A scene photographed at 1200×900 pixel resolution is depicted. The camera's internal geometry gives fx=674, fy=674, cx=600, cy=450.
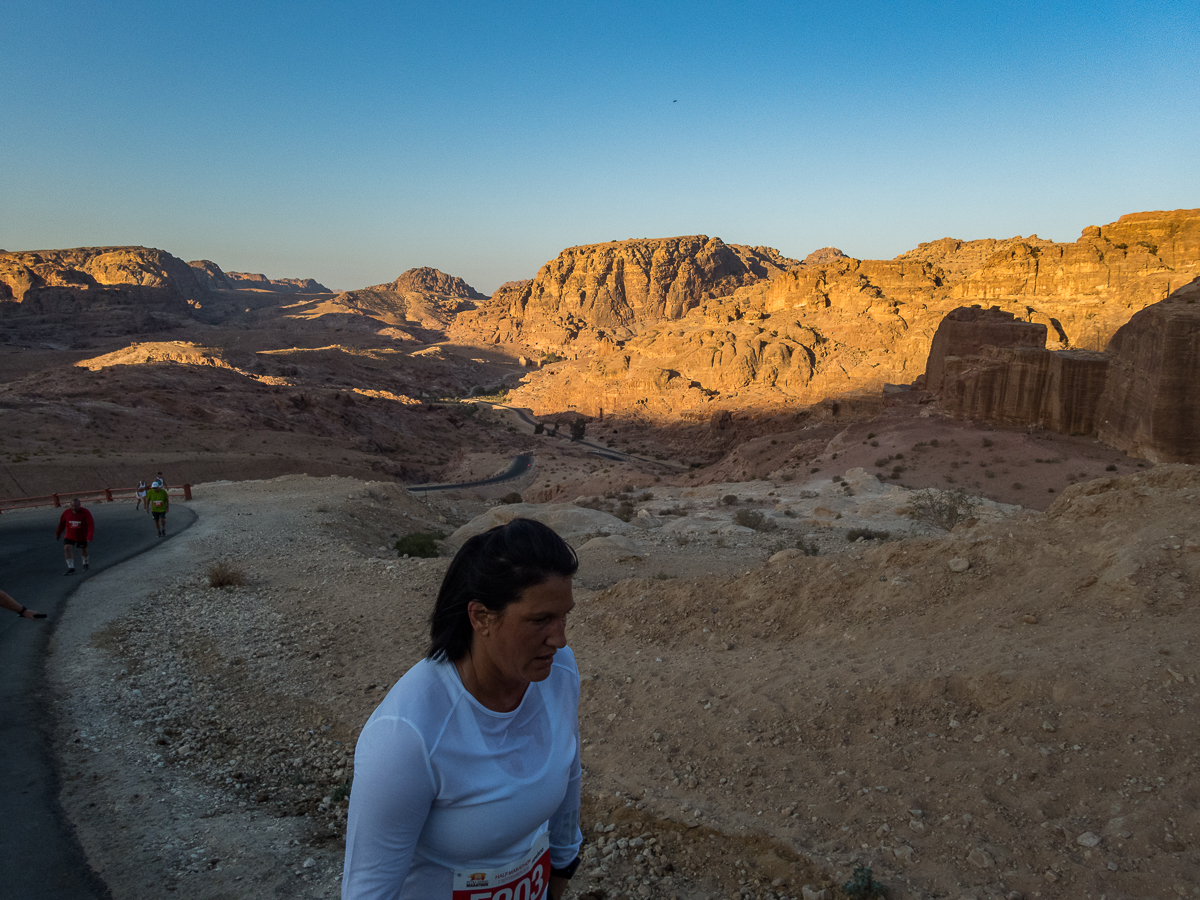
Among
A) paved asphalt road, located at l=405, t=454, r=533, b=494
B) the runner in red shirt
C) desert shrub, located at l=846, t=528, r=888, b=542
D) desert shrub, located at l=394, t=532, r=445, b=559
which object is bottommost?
paved asphalt road, located at l=405, t=454, r=533, b=494

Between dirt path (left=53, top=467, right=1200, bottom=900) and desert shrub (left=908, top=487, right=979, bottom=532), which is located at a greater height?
dirt path (left=53, top=467, right=1200, bottom=900)

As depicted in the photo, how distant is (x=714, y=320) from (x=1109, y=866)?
241 feet

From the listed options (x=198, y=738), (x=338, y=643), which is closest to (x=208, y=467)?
(x=338, y=643)

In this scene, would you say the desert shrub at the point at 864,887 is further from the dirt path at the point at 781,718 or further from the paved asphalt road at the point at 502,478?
the paved asphalt road at the point at 502,478

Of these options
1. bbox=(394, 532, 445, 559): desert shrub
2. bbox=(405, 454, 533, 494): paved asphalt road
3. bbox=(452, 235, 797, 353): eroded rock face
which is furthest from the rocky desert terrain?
bbox=(452, 235, 797, 353): eroded rock face

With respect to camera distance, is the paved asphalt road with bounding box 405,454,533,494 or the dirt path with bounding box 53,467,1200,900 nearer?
the dirt path with bounding box 53,467,1200,900

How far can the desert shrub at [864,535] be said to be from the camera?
576 inches

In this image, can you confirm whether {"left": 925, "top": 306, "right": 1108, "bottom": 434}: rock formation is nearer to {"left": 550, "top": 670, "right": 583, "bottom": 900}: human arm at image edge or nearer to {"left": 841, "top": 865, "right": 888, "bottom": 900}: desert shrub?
{"left": 841, "top": 865, "right": 888, "bottom": 900}: desert shrub

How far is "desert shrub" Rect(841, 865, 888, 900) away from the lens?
3434 millimetres

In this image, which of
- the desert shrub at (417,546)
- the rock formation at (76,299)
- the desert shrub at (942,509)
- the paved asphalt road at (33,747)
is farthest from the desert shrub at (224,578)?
the rock formation at (76,299)

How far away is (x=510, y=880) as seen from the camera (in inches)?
71.2

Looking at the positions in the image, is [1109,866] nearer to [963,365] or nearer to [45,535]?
[45,535]

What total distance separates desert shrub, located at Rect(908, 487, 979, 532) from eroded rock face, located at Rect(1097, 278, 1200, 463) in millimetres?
7206

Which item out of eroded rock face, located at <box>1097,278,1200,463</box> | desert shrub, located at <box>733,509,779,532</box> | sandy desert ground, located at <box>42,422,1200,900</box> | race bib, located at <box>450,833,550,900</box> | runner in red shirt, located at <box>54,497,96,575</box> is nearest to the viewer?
race bib, located at <box>450,833,550,900</box>
